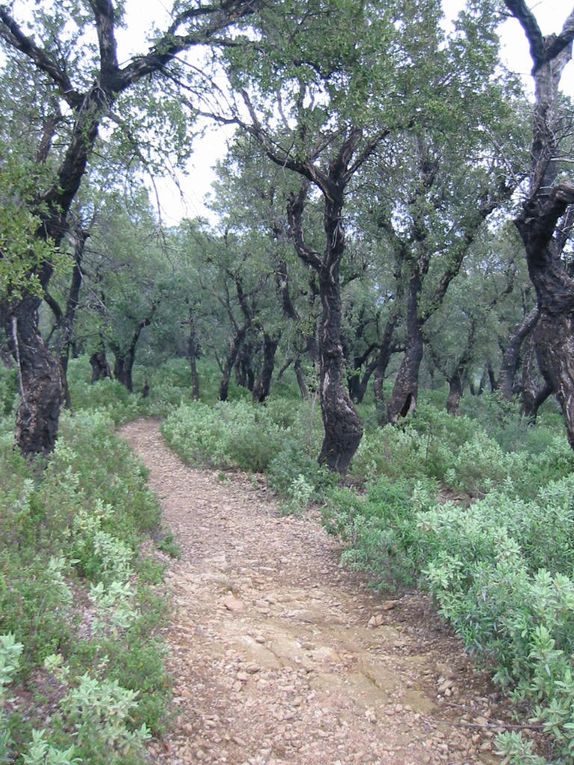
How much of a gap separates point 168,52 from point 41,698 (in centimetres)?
698

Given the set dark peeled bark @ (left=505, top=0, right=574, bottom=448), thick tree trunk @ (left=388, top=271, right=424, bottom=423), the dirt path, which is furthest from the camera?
thick tree trunk @ (left=388, top=271, right=424, bottom=423)

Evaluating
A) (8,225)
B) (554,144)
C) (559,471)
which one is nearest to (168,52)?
(8,225)

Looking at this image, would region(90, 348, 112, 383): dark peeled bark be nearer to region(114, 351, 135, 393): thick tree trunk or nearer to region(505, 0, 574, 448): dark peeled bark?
region(114, 351, 135, 393): thick tree trunk

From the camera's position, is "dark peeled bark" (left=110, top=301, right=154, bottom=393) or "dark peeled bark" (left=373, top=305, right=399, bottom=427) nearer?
"dark peeled bark" (left=373, top=305, right=399, bottom=427)

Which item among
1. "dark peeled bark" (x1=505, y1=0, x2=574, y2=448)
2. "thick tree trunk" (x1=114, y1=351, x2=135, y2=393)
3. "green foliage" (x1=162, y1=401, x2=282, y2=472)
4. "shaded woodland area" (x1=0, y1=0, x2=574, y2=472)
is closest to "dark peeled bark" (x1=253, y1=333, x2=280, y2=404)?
"shaded woodland area" (x1=0, y1=0, x2=574, y2=472)

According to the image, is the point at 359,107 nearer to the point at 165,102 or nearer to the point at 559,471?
the point at 165,102

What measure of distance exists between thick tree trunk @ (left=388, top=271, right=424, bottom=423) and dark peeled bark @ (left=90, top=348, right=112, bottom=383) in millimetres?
13945

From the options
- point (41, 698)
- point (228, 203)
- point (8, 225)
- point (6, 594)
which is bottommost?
point (41, 698)

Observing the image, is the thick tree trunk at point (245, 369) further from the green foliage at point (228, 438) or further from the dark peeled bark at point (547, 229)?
the dark peeled bark at point (547, 229)

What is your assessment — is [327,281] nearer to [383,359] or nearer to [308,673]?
[308,673]

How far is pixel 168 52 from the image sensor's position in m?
7.07

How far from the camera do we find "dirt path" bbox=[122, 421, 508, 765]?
3.29m

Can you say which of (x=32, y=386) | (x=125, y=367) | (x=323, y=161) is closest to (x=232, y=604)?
(x=32, y=386)

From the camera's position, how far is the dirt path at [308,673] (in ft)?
10.8
